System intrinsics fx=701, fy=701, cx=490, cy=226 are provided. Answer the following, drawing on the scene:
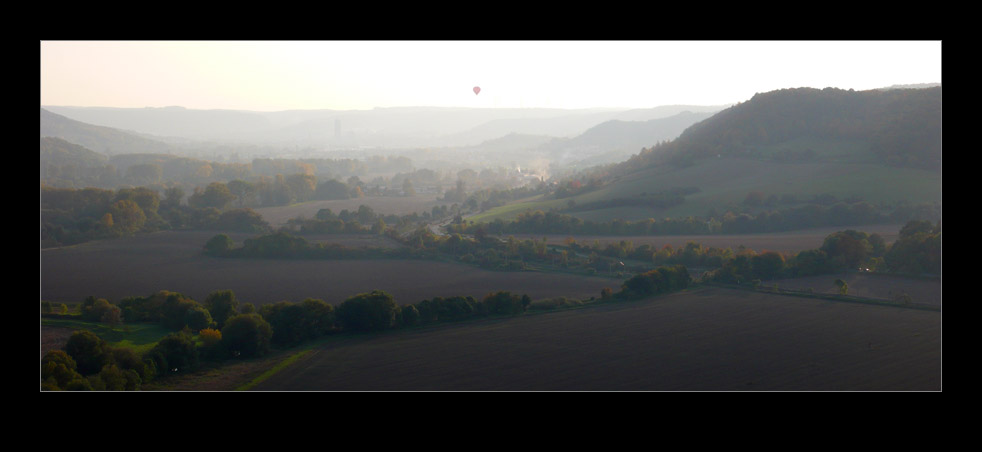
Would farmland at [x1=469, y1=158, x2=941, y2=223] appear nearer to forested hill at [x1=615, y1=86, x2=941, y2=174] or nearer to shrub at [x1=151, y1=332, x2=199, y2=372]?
forested hill at [x1=615, y1=86, x2=941, y2=174]

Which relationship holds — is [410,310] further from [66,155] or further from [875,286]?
[66,155]

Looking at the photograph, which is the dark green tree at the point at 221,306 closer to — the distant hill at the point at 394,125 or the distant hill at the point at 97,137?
the distant hill at the point at 97,137

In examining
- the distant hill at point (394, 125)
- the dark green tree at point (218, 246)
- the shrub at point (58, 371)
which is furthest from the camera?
the distant hill at point (394, 125)

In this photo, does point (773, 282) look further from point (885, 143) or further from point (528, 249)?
point (885, 143)

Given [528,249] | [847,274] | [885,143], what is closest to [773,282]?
[847,274]

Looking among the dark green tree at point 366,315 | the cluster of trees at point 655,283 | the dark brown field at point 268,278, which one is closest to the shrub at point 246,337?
the dark green tree at point 366,315

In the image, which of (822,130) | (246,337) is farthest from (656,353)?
(822,130)

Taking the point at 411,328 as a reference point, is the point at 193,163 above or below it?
above
